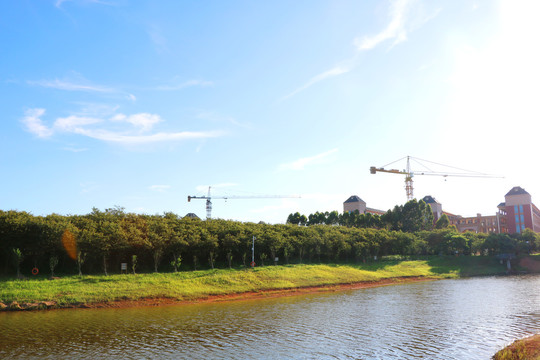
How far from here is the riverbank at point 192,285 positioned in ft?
119

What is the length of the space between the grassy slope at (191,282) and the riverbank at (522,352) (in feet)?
101

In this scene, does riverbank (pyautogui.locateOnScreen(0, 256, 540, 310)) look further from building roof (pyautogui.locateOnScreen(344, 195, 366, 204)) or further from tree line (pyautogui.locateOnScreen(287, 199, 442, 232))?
building roof (pyautogui.locateOnScreen(344, 195, 366, 204))

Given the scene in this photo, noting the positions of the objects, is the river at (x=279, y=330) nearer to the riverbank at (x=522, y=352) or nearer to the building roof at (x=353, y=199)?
the riverbank at (x=522, y=352)

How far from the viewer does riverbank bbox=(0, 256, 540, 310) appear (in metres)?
36.4

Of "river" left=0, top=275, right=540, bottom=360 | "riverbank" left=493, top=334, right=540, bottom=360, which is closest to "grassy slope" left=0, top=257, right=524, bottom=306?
"river" left=0, top=275, right=540, bottom=360

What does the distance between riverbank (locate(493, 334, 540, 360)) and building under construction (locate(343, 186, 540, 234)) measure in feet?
406

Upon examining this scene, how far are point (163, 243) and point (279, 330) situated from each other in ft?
93.9

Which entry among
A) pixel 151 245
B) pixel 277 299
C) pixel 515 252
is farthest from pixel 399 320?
pixel 515 252

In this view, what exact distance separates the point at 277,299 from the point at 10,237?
29.3 m

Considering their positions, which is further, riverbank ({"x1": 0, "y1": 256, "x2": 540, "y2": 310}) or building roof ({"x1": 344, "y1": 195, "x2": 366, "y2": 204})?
building roof ({"x1": 344, "y1": 195, "x2": 366, "y2": 204})

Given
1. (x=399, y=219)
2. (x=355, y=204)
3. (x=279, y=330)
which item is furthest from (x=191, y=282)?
(x=355, y=204)

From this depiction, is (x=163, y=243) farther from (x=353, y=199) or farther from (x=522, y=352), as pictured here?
(x=353, y=199)

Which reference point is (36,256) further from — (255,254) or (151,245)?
(255,254)

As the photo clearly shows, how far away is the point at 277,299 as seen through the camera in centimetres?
4359
